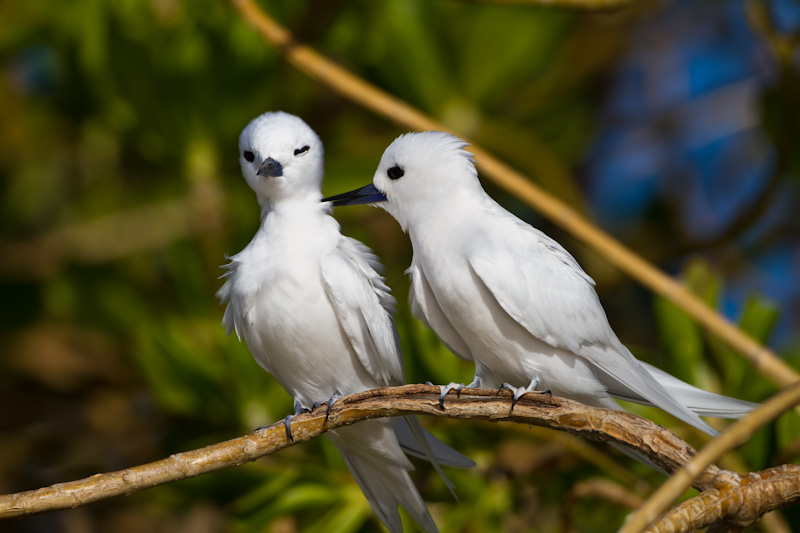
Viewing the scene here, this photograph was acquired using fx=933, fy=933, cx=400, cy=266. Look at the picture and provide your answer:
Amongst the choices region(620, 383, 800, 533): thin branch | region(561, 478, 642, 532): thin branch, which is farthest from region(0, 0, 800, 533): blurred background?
region(620, 383, 800, 533): thin branch

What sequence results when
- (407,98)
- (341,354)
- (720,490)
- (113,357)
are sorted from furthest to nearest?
1. (113,357)
2. (407,98)
3. (341,354)
4. (720,490)

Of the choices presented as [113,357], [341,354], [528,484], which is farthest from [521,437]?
[113,357]

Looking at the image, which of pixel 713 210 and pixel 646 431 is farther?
pixel 713 210

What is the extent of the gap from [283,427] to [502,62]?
9.78 ft

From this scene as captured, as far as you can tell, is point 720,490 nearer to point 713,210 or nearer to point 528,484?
point 528,484

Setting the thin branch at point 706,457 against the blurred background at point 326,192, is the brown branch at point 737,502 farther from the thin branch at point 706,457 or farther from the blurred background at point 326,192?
the blurred background at point 326,192

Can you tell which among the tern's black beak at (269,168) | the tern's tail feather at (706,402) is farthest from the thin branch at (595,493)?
the tern's black beak at (269,168)

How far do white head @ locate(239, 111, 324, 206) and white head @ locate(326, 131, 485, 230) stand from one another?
8.9 inches

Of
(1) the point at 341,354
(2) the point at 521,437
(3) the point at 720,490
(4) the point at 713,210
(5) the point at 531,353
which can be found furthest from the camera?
(4) the point at 713,210

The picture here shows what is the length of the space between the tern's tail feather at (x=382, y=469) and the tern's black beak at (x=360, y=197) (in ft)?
2.63

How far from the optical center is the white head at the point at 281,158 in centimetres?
264

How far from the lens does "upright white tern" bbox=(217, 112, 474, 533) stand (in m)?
2.69

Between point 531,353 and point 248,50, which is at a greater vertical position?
point 248,50

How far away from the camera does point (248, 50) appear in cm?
440
